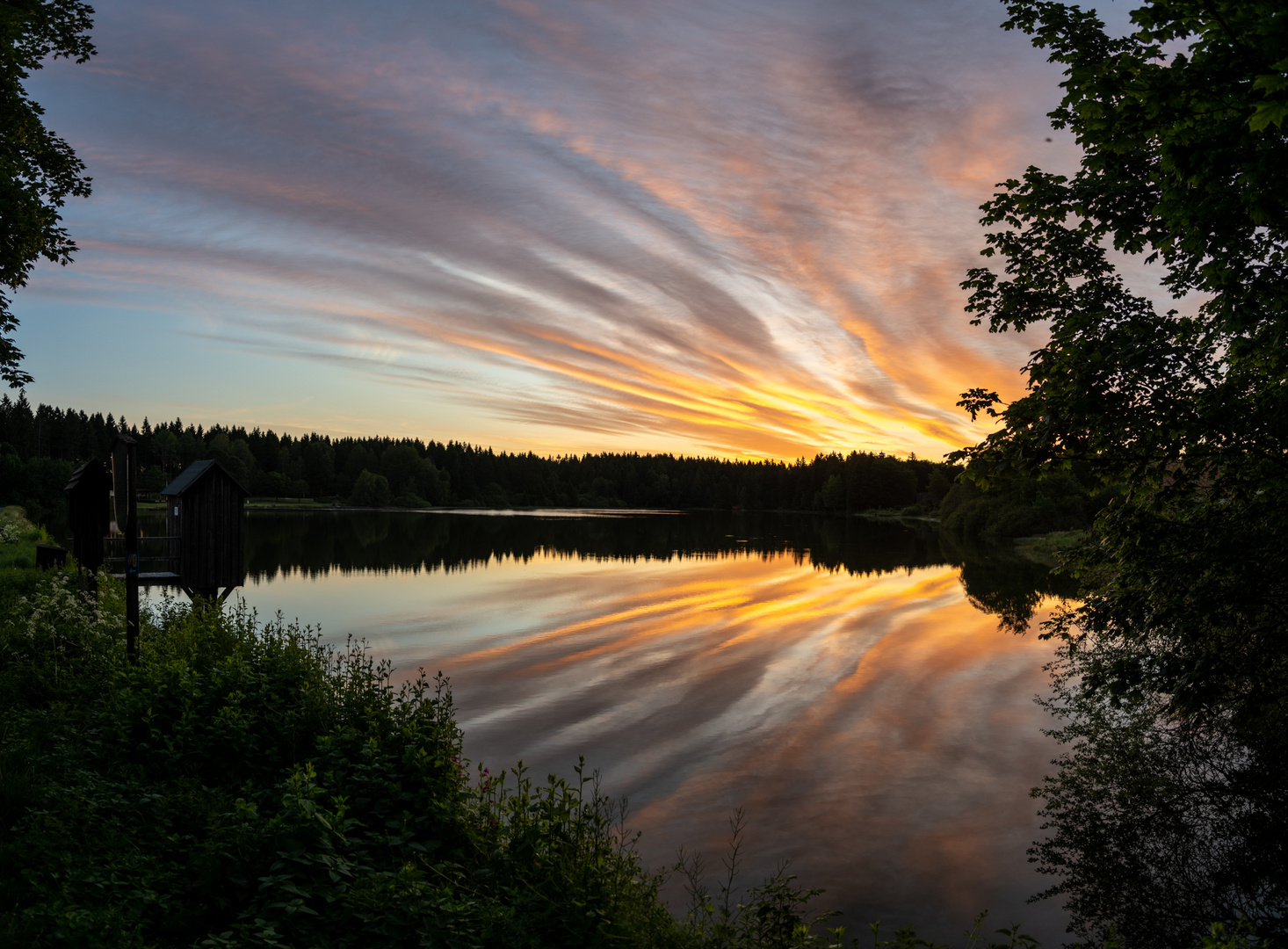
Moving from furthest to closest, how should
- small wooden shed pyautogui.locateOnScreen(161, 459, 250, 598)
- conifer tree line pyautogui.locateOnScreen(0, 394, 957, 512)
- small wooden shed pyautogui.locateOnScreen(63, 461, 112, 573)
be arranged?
conifer tree line pyautogui.locateOnScreen(0, 394, 957, 512), small wooden shed pyautogui.locateOnScreen(161, 459, 250, 598), small wooden shed pyautogui.locateOnScreen(63, 461, 112, 573)

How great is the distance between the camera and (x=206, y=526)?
2212 cm

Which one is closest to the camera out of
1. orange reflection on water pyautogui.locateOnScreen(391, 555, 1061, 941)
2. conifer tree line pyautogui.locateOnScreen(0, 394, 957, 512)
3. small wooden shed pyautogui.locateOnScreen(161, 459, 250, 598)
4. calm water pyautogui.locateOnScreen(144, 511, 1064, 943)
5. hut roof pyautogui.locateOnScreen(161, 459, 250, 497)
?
orange reflection on water pyautogui.locateOnScreen(391, 555, 1061, 941)

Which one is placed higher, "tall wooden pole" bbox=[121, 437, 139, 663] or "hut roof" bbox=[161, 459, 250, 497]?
"hut roof" bbox=[161, 459, 250, 497]

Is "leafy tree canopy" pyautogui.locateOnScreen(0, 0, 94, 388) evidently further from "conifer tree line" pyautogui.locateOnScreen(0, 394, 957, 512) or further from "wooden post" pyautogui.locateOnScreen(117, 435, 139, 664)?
"conifer tree line" pyautogui.locateOnScreen(0, 394, 957, 512)

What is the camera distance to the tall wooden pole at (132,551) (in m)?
11.1

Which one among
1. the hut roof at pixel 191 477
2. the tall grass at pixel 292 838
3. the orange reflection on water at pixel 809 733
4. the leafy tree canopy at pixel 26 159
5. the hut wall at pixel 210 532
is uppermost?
the leafy tree canopy at pixel 26 159

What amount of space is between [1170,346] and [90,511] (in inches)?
944

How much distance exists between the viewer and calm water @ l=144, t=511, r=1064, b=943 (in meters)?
9.92

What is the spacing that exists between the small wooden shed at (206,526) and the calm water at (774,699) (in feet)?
13.7

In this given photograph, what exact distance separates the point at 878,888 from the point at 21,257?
20.8 meters

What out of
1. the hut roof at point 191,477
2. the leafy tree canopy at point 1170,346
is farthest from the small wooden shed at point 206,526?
the leafy tree canopy at point 1170,346

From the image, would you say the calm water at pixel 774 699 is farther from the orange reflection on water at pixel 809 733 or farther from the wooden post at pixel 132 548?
the wooden post at pixel 132 548

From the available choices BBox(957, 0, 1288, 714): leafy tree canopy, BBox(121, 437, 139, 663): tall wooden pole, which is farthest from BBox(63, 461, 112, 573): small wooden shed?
BBox(957, 0, 1288, 714): leafy tree canopy

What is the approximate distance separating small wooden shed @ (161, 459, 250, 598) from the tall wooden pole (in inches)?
412
